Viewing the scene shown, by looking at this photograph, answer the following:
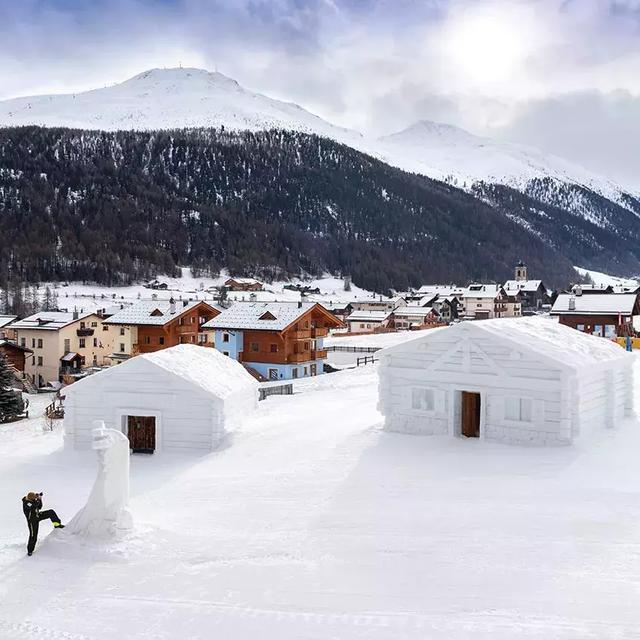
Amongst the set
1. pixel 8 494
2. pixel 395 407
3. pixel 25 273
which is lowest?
pixel 8 494

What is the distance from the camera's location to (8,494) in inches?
680

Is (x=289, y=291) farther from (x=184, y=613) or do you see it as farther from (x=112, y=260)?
(x=184, y=613)

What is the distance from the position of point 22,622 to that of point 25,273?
16744cm

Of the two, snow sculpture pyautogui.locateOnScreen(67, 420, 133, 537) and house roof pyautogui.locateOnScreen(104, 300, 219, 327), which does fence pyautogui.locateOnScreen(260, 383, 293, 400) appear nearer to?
snow sculpture pyautogui.locateOnScreen(67, 420, 133, 537)

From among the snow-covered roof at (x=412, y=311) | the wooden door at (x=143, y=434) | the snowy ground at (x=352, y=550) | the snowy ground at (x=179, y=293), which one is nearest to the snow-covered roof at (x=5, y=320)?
the snowy ground at (x=179, y=293)

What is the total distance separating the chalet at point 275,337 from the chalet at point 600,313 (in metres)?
18.3

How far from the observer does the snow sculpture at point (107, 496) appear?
40.6 ft

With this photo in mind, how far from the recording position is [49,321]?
65.2m

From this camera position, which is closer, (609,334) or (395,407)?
(395,407)

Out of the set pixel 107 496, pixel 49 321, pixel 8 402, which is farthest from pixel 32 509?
pixel 49 321

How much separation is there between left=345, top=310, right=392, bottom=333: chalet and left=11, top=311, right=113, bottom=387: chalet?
3714 centimetres

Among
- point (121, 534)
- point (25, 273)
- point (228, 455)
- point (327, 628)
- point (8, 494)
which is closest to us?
point (327, 628)

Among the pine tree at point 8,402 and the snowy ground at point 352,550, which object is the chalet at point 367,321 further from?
the snowy ground at point 352,550

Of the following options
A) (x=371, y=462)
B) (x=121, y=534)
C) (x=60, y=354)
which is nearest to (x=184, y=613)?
(x=121, y=534)
